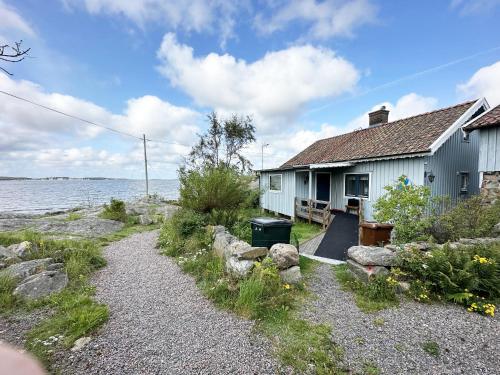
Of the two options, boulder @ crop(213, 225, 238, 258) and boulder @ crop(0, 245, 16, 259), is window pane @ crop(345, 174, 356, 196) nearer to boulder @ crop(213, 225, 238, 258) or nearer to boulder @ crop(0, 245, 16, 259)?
boulder @ crop(213, 225, 238, 258)

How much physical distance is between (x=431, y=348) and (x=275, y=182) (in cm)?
1183

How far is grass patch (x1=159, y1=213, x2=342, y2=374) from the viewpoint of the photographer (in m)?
2.71

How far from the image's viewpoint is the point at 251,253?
15.1ft

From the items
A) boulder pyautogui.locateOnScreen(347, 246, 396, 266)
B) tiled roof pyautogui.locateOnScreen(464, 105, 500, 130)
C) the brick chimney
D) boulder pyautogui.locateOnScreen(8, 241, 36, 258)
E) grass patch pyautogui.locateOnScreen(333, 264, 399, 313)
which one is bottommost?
grass patch pyautogui.locateOnScreen(333, 264, 399, 313)

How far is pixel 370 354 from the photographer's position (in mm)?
2766

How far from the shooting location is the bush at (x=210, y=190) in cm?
773

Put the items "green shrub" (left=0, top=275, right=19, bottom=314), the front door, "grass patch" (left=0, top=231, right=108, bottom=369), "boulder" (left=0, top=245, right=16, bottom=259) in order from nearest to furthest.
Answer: "grass patch" (left=0, top=231, right=108, bottom=369)
"green shrub" (left=0, top=275, right=19, bottom=314)
"boulder" (left=0, top=245, right=16, bottom=259)
the front door

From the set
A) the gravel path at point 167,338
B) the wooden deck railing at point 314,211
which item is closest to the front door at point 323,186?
the wooden deck railing at point 314,211

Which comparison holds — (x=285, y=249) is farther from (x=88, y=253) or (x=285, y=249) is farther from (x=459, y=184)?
(x=459, y=184)

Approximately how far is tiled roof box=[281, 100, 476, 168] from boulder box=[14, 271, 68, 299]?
10.5 metres

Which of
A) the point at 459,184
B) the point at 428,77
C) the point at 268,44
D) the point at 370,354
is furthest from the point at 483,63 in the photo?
the point at 370,354

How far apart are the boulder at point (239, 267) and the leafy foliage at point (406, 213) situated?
395 cm

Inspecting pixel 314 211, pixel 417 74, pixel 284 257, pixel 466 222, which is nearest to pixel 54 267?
pixel 284 257

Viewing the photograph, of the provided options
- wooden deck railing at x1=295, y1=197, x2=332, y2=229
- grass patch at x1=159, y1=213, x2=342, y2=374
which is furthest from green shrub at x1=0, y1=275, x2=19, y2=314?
wooden deck railing at x1=295, y1=197, x2=332, y2=229
